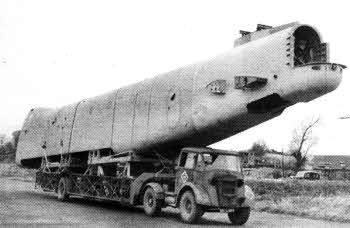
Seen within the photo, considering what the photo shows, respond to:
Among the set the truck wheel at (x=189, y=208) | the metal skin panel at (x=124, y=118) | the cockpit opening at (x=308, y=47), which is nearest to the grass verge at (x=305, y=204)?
the truck wheel at (x=189, y=208)

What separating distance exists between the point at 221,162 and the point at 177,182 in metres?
1.31

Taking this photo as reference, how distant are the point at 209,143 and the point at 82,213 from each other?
4.24 meters

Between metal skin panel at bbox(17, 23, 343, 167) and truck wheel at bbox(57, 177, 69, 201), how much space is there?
2.56 m

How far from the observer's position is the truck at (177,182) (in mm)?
12672

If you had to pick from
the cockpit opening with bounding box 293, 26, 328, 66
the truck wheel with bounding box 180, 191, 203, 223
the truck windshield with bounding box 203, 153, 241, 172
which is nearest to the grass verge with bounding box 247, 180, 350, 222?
the truck windshield with bounding box 203, 153, 241, 172

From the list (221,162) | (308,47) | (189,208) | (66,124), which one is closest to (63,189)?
(66,124)

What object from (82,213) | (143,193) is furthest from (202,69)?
(82,213)

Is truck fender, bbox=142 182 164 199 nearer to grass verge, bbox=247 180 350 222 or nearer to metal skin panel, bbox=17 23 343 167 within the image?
metal skin panel, bbox=17 23 343 167

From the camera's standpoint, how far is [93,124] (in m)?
18.3

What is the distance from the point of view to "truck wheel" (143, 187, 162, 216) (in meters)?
13.8

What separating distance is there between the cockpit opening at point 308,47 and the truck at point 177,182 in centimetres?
344

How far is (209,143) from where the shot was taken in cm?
1455

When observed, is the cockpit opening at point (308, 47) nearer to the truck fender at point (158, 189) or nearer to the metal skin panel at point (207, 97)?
the metal skin panel at point (207, 97)

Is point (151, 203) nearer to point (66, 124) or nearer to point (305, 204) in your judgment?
point (305, 204)
